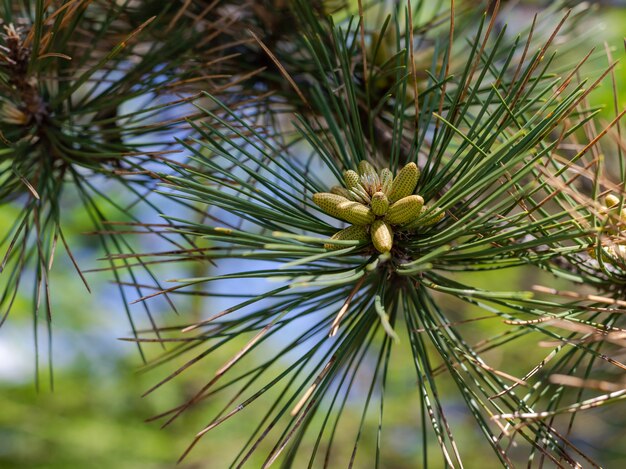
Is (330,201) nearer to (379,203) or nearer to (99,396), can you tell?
(379,203)

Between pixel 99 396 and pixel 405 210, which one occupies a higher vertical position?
pixel 405 210

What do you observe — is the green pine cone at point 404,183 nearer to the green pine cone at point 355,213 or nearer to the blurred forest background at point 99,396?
the green pine cone at point 355,213

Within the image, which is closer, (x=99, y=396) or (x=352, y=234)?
(x=352, y=234)

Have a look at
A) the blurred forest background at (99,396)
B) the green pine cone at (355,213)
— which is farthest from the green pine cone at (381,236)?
the blurred forest background at (99,396)

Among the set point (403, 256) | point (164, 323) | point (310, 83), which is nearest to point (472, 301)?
point (403, 256)

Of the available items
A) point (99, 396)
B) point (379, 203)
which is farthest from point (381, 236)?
point (99, 396)

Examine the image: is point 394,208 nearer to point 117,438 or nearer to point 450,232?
point 450,232
